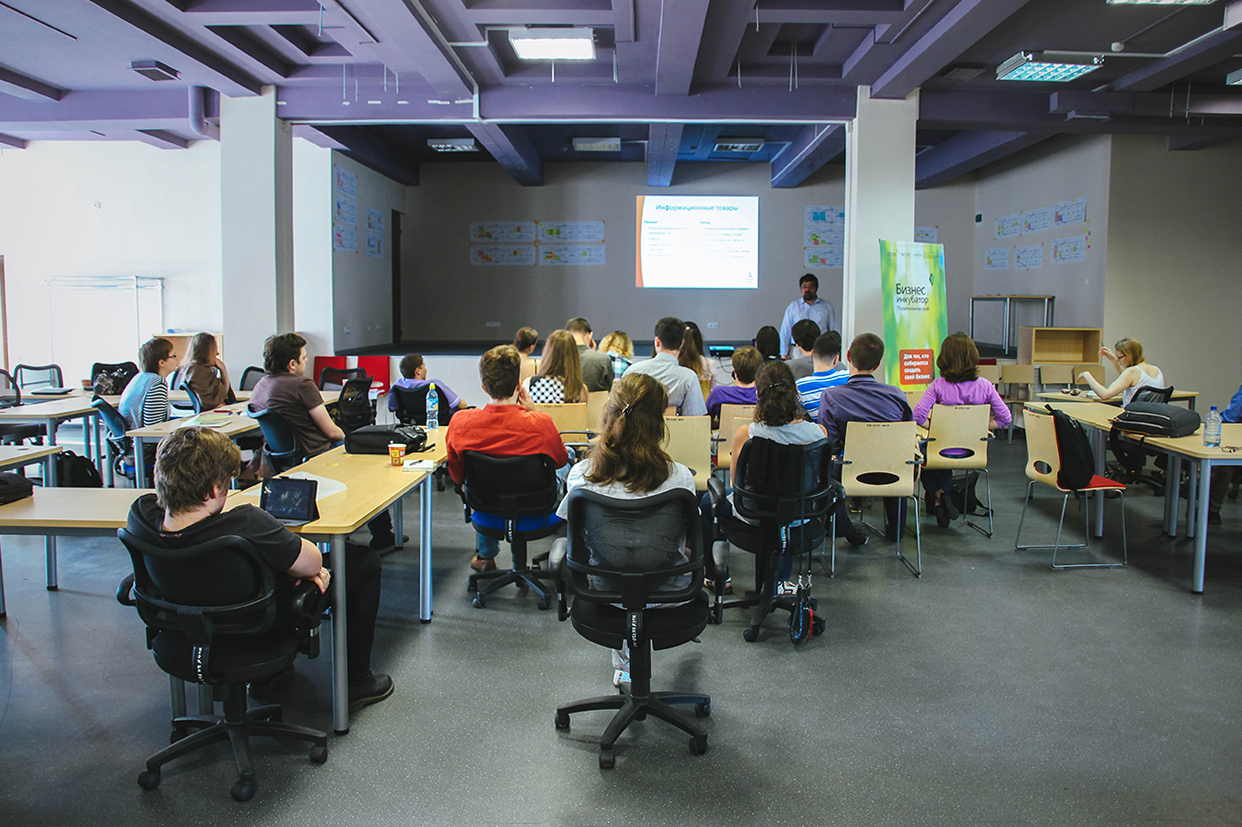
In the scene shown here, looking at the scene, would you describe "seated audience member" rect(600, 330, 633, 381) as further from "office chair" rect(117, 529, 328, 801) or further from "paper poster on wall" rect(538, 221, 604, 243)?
"paper poster on wall" rect(538, 221, 604, 243)

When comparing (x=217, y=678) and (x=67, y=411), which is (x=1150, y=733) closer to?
(x=217, y=678)

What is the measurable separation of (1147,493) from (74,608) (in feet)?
22.7

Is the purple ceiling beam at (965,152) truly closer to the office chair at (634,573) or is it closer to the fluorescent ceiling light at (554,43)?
the fluorescent ceiling light at (554,43)

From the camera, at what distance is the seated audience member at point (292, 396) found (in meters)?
4.22

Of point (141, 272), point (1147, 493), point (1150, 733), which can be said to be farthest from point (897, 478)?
point (141, 272)

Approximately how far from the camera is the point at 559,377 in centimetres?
473

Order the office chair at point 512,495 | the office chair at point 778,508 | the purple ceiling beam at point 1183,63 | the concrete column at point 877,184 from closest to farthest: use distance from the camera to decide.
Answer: the office chair at point 778,508
the office chair at point 512,495
the purple ceiling beam at point 1183,63
the concrete column at point 877,184

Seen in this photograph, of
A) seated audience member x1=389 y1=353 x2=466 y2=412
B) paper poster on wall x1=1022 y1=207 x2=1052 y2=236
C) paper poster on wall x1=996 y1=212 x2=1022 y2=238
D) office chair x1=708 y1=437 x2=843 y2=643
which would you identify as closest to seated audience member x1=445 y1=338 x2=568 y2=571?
office chair x1=708 y1=437 x2=843 y2=643

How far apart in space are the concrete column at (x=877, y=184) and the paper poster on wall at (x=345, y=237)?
533 cm

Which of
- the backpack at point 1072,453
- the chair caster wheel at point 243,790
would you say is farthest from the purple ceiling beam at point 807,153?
the chair caster wheel at point 243,790

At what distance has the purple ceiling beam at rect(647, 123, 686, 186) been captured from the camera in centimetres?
804

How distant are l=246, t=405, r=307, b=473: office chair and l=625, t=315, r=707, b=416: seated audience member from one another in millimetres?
1898

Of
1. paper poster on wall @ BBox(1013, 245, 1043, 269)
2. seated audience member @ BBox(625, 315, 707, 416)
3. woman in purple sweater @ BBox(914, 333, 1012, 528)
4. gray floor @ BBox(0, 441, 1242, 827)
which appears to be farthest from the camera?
Result: paper poster on wall @ BBox(1013, 245, 1043, 269)

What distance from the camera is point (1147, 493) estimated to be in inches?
238
